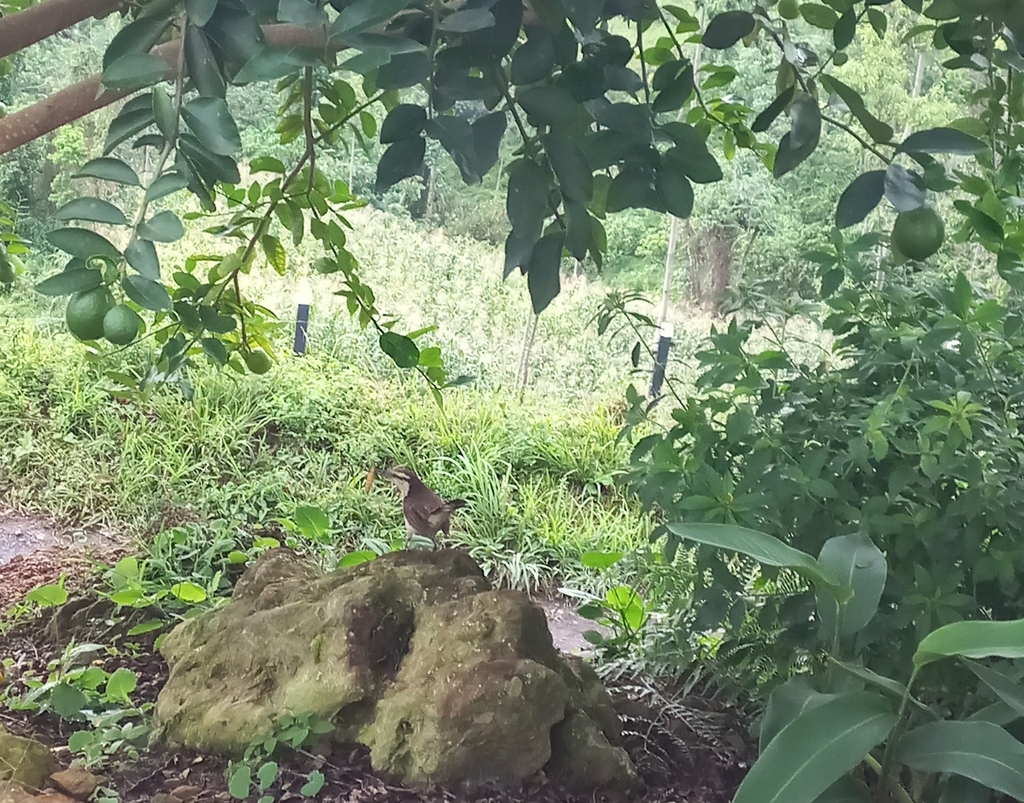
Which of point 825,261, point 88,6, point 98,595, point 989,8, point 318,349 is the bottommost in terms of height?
point 318,349

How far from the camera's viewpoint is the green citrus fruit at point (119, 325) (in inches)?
22.8

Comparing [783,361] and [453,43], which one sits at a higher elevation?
[453,43]

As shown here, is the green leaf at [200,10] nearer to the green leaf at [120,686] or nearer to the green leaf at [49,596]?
the green leaf at [120,686]

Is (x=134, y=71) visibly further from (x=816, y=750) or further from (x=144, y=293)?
(x=816, y=750)

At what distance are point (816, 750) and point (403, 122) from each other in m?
0.61

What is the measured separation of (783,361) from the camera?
1.21 metres

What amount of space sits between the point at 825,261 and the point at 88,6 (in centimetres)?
97

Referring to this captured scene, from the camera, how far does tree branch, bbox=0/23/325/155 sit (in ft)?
2.39

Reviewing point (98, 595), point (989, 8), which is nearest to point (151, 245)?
point (989, 8)

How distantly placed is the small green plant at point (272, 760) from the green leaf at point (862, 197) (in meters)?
0.87

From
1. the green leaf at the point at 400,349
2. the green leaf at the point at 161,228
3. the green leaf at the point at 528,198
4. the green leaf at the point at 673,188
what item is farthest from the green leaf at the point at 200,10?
the green leaf at the point at 400,349

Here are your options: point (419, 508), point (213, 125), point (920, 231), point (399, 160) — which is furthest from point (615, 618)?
point (213, 125)

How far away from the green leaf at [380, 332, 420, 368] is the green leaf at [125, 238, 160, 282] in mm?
582

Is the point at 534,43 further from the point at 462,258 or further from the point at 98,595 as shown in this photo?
the point at 462,258
